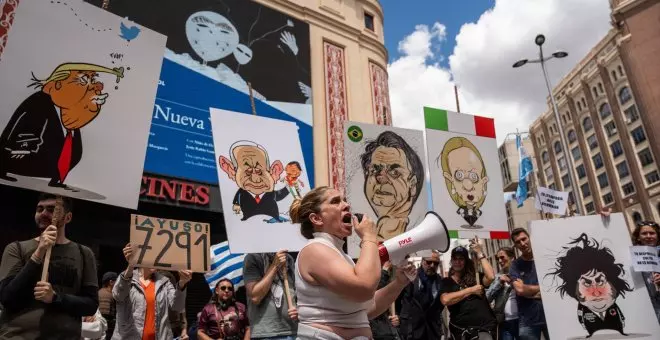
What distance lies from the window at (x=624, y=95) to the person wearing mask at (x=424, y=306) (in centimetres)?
4996

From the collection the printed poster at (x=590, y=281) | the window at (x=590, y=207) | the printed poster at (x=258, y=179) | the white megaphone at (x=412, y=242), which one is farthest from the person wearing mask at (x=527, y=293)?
the window at (x=590, y=207)

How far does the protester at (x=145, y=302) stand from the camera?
4465mm

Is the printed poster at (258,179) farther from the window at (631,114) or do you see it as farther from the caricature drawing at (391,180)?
the window at (631,114)

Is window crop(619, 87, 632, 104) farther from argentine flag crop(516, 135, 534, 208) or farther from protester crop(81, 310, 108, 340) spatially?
protester crop(81, 310, 108, 340)

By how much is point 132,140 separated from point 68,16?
1.17m

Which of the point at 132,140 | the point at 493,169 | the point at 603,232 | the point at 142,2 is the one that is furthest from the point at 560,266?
the point at 142,2

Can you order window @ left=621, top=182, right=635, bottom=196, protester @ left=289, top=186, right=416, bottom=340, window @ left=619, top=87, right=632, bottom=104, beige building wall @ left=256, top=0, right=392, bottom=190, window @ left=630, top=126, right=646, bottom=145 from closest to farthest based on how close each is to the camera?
protester @ left=289, top=186, right=416, bottom=340 < beige building wall @ left=256, top=0, right=392, bottom=190 < window @ left=630, top=126, right=646, bottom=145 < window @ left=619, top=87, right=632, bottom=104 < window @ left=621, top=182, right=635, bottom=196

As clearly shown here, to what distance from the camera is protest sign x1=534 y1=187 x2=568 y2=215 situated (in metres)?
5.77

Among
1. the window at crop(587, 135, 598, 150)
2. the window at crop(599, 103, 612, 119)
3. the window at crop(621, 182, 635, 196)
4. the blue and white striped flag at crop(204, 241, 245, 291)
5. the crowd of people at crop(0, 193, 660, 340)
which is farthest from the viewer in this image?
the window at crop(587, 135, 598, 150)

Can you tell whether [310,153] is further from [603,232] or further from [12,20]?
[12,20]

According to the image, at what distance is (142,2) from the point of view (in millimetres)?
11773

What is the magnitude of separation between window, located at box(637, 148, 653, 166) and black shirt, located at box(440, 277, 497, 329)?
4788 cm

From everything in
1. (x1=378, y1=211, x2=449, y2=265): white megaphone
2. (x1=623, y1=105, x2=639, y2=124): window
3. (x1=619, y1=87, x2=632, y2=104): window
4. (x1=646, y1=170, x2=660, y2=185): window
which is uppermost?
(x1=619, y1=87, x2=632, y2=104): window

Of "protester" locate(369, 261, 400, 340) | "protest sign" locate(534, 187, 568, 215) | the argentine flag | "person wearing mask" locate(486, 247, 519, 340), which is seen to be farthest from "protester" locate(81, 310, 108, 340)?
the argentine flag
